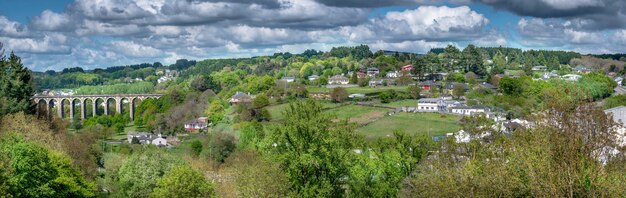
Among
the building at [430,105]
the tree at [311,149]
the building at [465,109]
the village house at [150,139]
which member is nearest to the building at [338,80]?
the building at [430,105]

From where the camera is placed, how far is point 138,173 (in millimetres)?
28391

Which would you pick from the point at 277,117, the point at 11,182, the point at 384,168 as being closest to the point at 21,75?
the point at 11,182

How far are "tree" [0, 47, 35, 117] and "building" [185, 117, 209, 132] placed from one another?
38541 mm

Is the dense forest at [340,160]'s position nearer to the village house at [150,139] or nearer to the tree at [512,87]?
the village house at [150,139]

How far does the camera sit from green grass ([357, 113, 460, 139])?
5550 cm

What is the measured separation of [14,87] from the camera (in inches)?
1449

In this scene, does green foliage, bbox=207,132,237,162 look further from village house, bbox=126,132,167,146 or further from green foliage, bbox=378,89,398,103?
green foliage, bbox=378,89,398,103

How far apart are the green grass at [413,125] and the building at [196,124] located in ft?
85.1

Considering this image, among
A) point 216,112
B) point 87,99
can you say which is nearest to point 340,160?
point 216,112

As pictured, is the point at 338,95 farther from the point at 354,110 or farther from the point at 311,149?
the point at 311,149

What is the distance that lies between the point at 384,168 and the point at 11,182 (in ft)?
44.9

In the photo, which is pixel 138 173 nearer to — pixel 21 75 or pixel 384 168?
pixel 384 168

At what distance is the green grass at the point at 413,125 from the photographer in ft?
182

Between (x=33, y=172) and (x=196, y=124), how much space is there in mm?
57181
